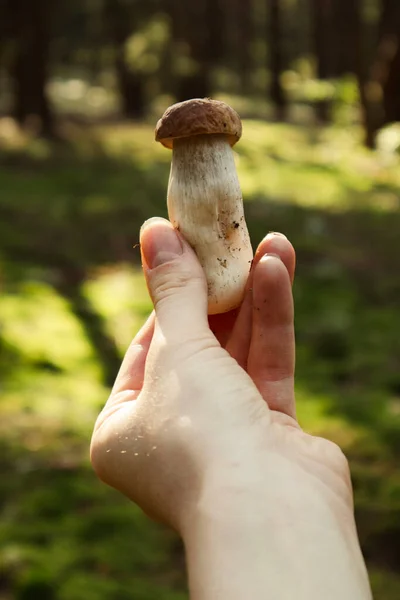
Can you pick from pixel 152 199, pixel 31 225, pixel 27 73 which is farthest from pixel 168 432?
pixel 27 73

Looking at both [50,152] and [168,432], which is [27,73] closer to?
[50,152]

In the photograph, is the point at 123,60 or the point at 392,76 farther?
the point at 123,60

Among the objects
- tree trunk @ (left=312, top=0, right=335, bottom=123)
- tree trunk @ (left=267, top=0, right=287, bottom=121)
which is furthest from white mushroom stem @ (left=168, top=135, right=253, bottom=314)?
tree trunk @ (left=267, top=0, right=287, bottom=121)

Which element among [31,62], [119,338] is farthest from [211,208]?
[31,62]

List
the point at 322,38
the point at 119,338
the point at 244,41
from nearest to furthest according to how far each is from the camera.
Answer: the point at 119,338 → the point at 322,38 → the point at 244,41

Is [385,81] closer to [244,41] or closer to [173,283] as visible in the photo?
[173,283]

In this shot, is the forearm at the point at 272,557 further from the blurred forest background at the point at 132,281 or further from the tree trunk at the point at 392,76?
the tree trunk at the point at 392,76
